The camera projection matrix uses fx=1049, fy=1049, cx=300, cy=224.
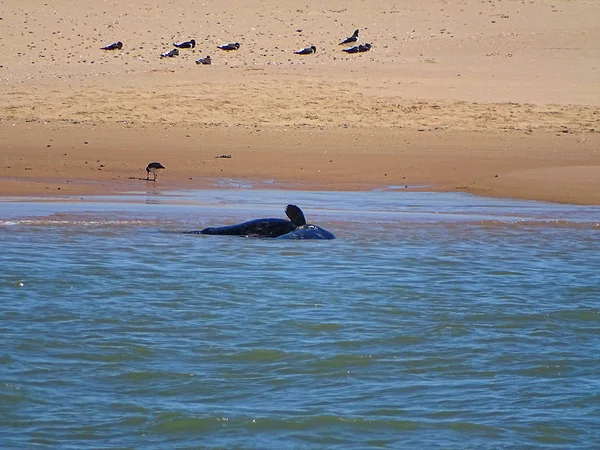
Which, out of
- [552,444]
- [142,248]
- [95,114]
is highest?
[95,114]

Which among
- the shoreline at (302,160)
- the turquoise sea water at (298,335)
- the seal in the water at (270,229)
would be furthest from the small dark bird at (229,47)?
the seal in the water at (270,229)

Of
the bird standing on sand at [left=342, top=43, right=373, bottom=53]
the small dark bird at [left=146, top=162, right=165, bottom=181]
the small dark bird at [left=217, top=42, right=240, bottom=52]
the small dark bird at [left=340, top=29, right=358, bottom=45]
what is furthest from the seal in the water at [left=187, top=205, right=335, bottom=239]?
the small dark bird at [left=340, top=29, right=358, bottom=45]

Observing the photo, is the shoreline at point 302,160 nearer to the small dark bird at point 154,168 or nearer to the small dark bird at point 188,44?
the small dark bird at point 154,168

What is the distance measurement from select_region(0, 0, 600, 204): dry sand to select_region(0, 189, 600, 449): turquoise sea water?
4009 mm

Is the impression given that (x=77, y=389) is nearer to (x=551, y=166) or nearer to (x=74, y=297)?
(x=74, y=297)

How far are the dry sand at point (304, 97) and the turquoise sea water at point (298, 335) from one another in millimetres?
4009

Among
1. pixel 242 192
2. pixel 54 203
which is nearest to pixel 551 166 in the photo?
pixel 242 192

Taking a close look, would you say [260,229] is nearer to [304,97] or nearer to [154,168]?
[154,168]

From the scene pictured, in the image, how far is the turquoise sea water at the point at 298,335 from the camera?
461cm

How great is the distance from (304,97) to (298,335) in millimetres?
16464

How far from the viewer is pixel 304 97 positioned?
73.4 ft

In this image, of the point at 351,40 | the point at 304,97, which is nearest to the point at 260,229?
the point at 304,97

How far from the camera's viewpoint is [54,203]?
39.9ft

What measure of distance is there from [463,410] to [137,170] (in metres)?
10.9
